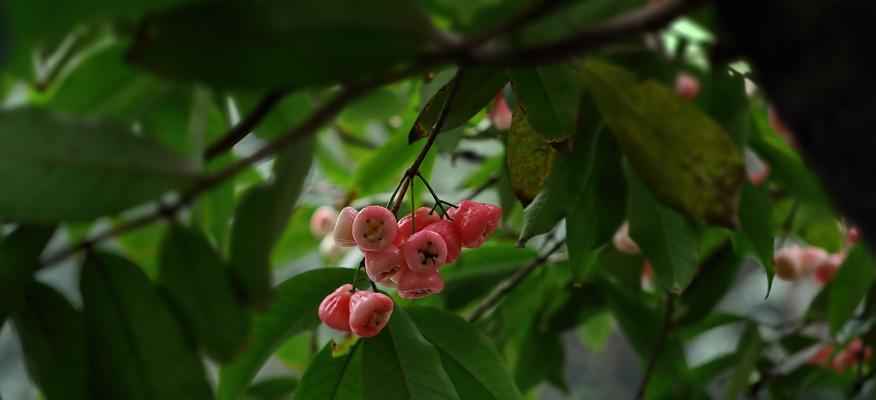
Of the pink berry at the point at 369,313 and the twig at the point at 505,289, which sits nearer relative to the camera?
the pink berry at the point at 369,313

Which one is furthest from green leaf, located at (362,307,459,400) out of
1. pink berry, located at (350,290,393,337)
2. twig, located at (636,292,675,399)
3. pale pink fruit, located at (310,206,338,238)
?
pale pink fruit, located at (310,206,338,238)

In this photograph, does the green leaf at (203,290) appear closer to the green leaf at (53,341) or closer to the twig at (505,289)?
the green leaf at (53,341)

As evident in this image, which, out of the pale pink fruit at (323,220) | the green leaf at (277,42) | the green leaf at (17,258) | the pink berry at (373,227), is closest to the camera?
the green leaf at (277,42)

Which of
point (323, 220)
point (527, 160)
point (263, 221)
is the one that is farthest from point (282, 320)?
point (323, 220)

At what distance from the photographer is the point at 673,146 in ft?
1.15

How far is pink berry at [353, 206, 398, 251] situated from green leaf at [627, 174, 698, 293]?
0.53 feet

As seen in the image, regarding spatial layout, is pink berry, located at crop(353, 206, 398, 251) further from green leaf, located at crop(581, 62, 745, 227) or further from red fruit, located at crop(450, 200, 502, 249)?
green leaf, located at crop(581, 62, 745, 227)

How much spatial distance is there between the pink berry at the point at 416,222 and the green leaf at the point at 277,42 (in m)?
0.37

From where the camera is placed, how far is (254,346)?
2.09 ft

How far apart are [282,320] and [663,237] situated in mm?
260

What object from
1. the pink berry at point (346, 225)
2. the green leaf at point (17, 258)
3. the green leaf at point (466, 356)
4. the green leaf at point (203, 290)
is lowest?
the green leaf at point (466, 356)

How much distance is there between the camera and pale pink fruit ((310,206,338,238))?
1.17m

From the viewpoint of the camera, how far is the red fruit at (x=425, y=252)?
0.60 meters

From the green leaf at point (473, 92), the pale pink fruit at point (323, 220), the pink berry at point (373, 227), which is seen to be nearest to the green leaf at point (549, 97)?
the green leaf at point (473, 92)
